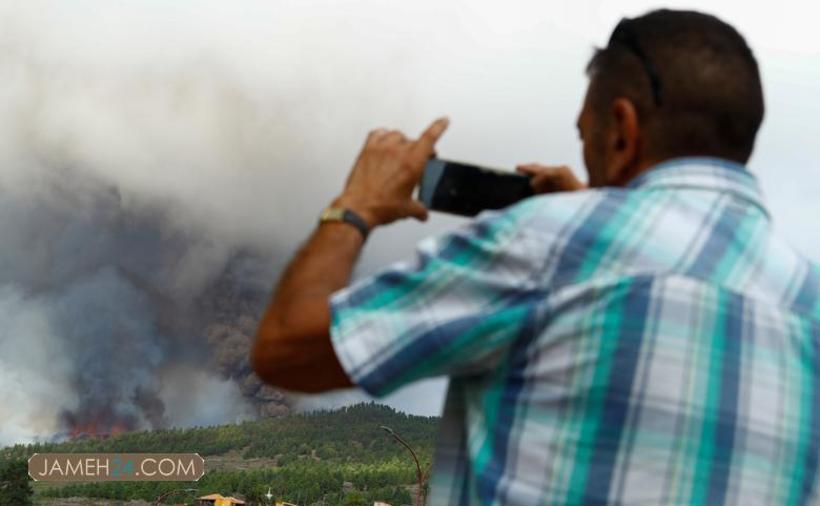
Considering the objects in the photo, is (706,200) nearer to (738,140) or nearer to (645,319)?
(738,140)

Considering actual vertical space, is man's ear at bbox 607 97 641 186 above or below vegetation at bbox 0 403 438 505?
below

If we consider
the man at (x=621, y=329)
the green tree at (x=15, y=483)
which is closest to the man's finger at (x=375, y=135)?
the man at (x=621, y=329)

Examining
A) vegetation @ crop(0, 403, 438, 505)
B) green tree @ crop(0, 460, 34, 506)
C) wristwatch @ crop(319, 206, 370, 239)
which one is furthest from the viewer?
vegetation @ crop(0, 403, 438, 505)

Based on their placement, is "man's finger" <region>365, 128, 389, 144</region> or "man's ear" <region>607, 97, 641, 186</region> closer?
"man's ear" <region>607, 97, 641, 186</region>

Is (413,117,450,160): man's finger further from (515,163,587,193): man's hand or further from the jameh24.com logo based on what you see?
the jameh24.com logo

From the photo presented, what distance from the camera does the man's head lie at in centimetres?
201

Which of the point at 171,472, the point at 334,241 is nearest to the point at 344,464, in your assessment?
the point at 171,472

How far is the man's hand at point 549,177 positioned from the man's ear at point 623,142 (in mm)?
318

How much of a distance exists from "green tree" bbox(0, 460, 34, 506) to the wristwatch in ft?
360

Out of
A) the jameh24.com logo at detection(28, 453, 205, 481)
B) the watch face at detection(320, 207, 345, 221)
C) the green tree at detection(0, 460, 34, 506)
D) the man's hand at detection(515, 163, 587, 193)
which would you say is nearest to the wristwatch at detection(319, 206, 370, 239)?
the watch face at detection(320, 207, 345, 221)

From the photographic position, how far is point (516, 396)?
1.88 metres

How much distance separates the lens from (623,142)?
2.06 m

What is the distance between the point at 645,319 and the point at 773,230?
40cm

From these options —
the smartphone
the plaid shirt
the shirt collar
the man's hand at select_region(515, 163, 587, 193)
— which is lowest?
the plaid shirt
